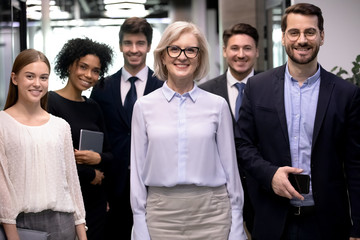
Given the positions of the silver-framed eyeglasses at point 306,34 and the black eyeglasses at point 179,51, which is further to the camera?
the silver-framed eyeglasses at point 306,34

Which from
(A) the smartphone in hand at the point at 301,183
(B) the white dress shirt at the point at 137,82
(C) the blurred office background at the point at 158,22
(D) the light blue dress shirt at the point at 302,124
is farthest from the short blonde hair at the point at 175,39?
(C) the blurred office background at the point at 158,22

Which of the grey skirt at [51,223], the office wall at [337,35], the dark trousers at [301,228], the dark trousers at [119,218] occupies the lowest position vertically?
the dark trousers at [119,218]

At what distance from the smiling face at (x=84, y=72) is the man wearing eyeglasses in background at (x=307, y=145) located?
1.25 meters

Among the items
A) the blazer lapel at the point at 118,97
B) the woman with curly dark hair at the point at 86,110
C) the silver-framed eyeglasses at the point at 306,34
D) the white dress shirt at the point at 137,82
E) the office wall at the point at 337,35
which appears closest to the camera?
the silver-framed eyeglasses at the point at 306,34

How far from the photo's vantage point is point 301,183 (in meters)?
2.91

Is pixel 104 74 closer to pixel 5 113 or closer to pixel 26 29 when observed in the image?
pixel 5 113

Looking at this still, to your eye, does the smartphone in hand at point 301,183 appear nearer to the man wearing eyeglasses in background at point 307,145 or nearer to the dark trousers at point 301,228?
the man wearing eyeglasses in background at point 307,145

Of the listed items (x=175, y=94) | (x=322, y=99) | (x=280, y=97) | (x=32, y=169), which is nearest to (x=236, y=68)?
(x=280, y=97)

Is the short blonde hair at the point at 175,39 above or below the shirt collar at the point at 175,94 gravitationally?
above

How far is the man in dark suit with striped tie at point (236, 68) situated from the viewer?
166 inches

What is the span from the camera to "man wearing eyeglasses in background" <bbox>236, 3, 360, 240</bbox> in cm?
301

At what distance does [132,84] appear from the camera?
14.1 feet

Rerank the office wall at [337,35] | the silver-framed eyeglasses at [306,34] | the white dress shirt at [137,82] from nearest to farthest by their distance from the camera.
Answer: the silver-framed eyeglasses at [306,34] → the white dress shirt at [137,82] → the office wall at [337,35]

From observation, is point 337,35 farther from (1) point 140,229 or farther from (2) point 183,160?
(1) point 140,229
